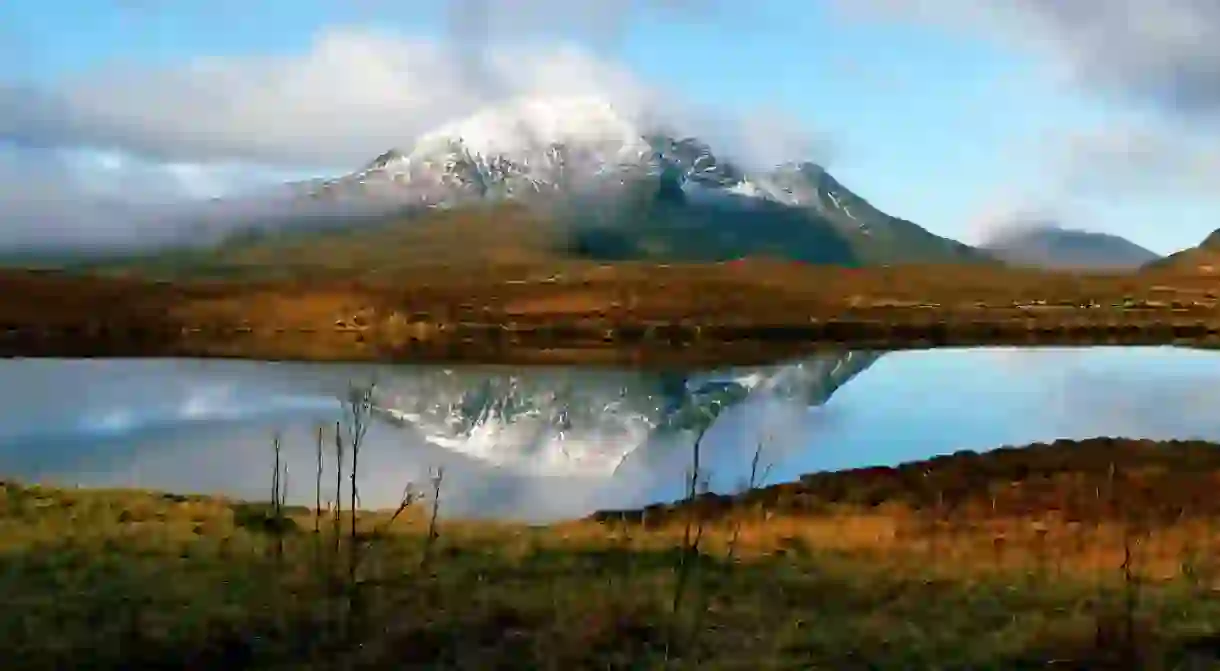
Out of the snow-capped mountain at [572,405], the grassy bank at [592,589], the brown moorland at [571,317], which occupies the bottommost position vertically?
the grassy bank at [592,589]

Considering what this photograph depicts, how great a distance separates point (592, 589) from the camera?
46.9 ft

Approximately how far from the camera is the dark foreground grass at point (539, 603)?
11.3 m

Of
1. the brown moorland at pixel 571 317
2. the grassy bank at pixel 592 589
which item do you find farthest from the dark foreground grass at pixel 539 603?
the brown moorland at pixel 571 317

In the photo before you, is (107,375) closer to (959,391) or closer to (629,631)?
(959,391)

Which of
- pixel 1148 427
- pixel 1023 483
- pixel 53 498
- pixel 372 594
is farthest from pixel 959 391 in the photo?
pixel 372 594

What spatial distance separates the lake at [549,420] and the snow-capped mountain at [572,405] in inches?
6.1

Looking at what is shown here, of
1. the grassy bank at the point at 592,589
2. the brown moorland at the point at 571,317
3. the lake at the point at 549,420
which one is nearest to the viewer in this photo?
the grassy bank at the point at 592,589

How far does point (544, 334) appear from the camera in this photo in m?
99.3

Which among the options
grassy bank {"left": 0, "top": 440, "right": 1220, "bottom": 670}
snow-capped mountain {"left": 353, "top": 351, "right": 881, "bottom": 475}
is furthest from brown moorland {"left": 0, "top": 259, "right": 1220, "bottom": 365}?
grassy bank {"left": 0, "top": 440, "right": 1220, "bottom": 670}

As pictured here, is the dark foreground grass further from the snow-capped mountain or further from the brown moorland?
the brown moorland

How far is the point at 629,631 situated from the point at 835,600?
348cm

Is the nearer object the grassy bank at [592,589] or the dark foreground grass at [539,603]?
the dark foreground grass at [539,603]

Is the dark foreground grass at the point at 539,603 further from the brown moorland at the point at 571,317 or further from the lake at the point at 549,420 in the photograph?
the brown moorland at the point at 571,317

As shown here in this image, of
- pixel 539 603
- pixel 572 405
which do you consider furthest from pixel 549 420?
pixel 539 603
